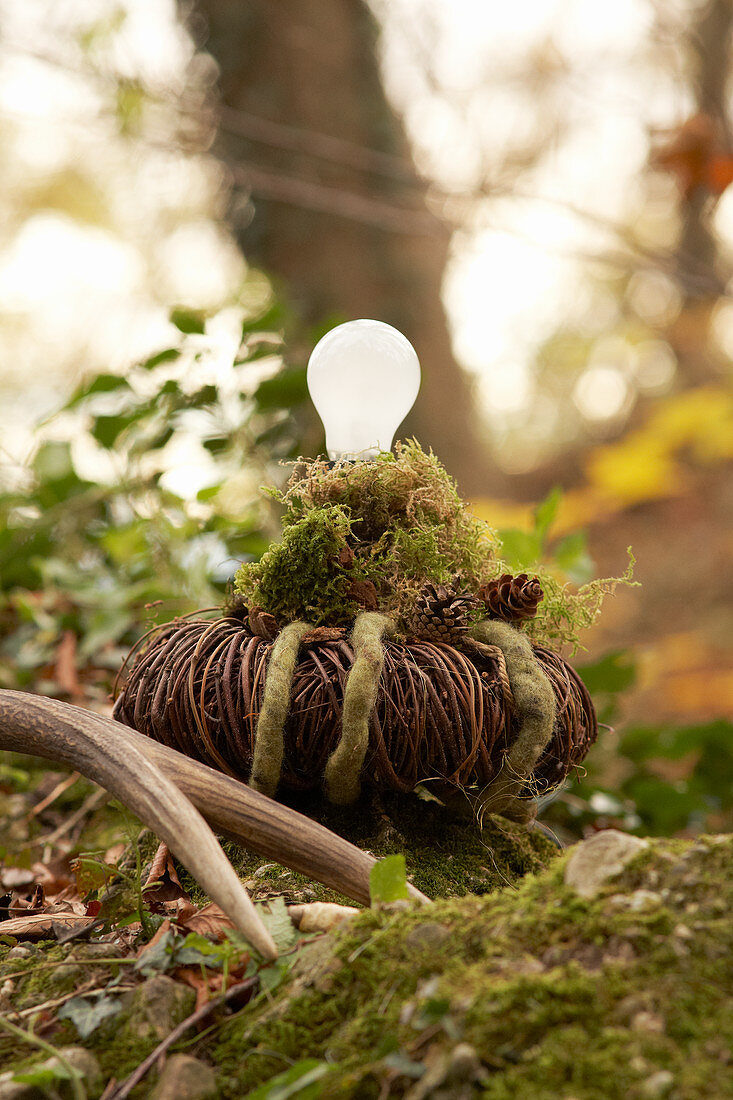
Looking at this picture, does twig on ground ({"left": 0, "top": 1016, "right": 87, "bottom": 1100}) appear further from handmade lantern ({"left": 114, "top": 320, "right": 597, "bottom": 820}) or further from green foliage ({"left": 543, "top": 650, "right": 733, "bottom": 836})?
green foliage ({"left": 543, "top": 650, "right": 733, "bottom": 836})

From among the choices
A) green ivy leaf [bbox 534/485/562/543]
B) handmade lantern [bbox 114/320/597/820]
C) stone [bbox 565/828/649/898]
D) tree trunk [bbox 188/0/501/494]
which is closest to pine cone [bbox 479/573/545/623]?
handmade lantern [bbox 114/320/597/820]

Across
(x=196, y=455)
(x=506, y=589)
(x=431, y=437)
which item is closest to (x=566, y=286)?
(x=431, y=437)

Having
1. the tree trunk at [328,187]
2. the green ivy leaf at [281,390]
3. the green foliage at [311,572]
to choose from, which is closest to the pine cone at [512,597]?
the green foliage at [311,572]

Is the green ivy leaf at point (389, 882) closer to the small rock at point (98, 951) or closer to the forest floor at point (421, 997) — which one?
the forest floor at point (421, 997)

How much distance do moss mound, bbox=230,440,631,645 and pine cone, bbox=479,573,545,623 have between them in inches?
0.9

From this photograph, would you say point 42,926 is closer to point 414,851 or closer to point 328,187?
point 414,851

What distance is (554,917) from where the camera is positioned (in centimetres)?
54

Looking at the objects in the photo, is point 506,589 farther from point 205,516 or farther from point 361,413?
point 205,516

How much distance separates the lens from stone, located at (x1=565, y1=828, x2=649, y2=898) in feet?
1.82

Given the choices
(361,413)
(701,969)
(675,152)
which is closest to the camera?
(701,969)

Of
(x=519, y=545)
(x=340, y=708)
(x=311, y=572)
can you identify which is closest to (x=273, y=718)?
(x=340, y=708)

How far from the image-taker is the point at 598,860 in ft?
1.86

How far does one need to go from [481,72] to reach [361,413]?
3179mm

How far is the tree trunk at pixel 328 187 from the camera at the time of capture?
9.18ft
